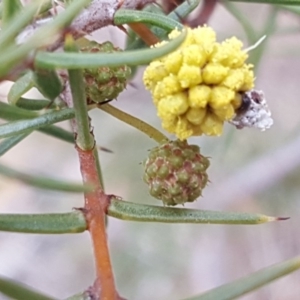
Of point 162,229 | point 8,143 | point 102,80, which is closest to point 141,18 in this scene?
point 102,80

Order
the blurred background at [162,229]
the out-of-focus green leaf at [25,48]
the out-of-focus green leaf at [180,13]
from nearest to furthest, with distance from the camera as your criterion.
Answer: the out-of-focus green leaf at [25,48]
the out-of-focus green leaf at [180,13]
the blurred background at [162,229]

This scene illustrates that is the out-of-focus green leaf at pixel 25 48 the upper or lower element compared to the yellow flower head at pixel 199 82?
lower

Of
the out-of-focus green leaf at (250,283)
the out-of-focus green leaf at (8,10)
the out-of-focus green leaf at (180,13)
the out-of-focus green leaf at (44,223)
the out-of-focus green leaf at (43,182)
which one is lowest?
the out-of-focus green leaf at (250,283)

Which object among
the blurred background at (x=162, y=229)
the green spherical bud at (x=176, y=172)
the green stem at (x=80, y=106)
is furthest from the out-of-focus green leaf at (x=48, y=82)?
the blurred background at (x=162, y=229)

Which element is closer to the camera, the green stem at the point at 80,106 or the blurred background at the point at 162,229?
the green stem at the point at 80,106

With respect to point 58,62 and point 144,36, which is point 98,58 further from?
point 144,36

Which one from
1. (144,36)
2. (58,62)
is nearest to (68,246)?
(144,36)

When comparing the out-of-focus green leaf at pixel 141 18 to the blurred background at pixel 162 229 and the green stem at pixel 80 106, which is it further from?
the blurred background at pixel 162 229
